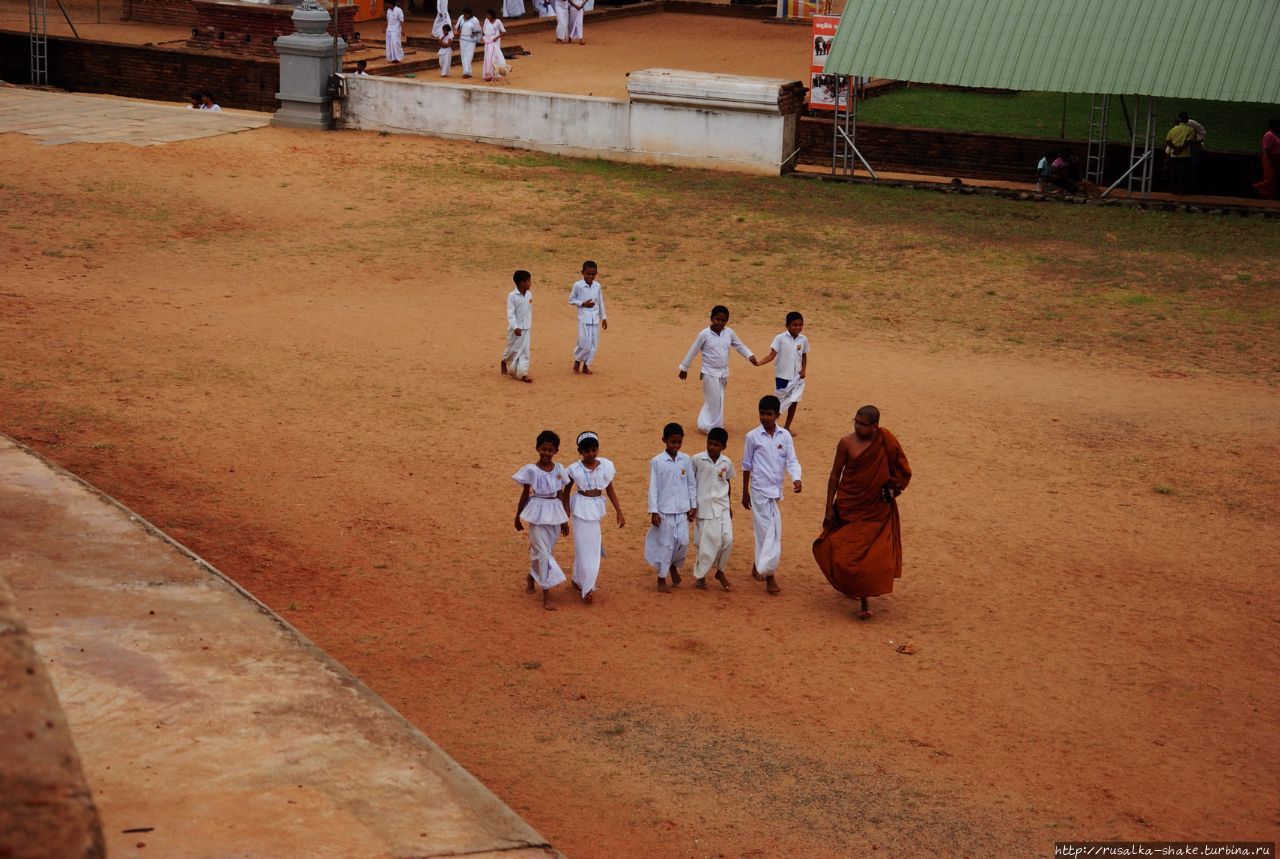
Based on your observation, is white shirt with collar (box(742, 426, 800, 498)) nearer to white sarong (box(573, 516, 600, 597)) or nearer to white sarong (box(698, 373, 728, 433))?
white sarong (box(573, 516, 600, 597))

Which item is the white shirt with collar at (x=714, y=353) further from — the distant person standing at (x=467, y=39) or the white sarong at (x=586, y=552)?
the distant person standing at (x=467, y=39)

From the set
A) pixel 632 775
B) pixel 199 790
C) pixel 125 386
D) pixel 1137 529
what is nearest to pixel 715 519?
pixel 632 775

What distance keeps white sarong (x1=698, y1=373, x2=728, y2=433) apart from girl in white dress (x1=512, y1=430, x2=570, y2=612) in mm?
3413

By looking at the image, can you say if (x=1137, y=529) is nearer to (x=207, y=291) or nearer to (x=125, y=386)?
(x=125, y=386)

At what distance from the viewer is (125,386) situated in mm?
13227

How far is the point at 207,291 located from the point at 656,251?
5970 millimetres

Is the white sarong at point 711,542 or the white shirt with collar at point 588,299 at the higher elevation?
the white shirt with collar at point 588,299

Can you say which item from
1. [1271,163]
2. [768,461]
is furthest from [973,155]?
[768,461]

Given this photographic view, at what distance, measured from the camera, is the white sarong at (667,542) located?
984 centimetres

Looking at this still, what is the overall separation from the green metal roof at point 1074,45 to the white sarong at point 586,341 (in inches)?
406

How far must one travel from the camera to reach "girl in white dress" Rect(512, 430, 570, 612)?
950 centimetres

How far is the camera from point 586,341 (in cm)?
1441

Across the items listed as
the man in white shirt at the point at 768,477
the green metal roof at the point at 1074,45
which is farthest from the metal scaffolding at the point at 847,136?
the man in white shirt at the point at 768,477

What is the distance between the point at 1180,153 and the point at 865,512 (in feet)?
53.7
